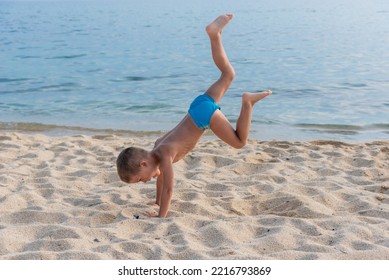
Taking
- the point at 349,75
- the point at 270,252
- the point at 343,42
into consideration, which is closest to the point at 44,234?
the point at 270,252

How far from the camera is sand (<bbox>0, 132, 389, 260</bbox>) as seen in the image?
4.38 meters

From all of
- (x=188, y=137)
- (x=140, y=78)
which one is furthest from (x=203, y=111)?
(x=140, y=78)

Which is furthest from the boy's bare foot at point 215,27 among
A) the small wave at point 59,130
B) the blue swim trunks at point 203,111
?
the small wave at point 59,130

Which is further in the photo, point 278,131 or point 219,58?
point 278,131

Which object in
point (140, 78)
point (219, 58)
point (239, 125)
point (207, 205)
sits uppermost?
point (219, 58)

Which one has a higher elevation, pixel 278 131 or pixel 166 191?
pixel 166 191

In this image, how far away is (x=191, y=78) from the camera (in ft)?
52.9

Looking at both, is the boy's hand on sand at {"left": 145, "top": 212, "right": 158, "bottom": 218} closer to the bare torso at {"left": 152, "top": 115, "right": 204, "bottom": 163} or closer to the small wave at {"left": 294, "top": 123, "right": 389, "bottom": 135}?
the bare torso at {"left": 152, "top": 115, "right": 204, "bottom": 163}

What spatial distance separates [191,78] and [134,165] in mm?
11325

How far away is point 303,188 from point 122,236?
2.06m

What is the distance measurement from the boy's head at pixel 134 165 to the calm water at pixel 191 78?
477 cm

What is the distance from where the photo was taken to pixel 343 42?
2345 centimetres

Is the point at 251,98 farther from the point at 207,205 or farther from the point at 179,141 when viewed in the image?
the point at 207,205

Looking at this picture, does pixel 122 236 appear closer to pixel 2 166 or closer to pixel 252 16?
pixel 2 166
